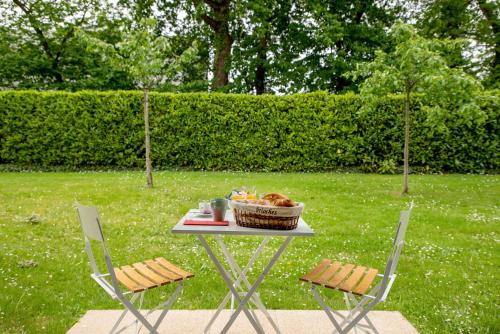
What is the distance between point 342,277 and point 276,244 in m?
→ 2.84

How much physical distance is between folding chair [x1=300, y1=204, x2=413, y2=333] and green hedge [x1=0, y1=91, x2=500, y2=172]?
32.7 feet

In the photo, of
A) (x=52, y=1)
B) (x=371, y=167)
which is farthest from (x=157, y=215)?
(x=52, y=1)

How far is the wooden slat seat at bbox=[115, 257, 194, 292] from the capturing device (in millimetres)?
2830

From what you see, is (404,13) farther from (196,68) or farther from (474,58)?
(196,68)

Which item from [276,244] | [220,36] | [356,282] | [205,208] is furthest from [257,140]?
[356,282]

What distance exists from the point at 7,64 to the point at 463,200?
1732 cm

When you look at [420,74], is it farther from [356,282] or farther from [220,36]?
[220,36]

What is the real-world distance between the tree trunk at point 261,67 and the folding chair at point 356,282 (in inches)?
Result: 600

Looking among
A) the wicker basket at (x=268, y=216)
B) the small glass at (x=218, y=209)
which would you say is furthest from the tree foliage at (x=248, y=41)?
the wicker basket at (x=268, y=216)

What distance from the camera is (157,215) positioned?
7.01m

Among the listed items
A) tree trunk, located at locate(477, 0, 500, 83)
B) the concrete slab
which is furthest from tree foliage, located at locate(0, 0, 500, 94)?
the concrete slab

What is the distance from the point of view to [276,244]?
232 inches

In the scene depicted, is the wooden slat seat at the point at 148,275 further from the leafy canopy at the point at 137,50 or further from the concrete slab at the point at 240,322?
the leafy canopy at the point at 137,50

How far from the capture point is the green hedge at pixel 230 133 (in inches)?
504
